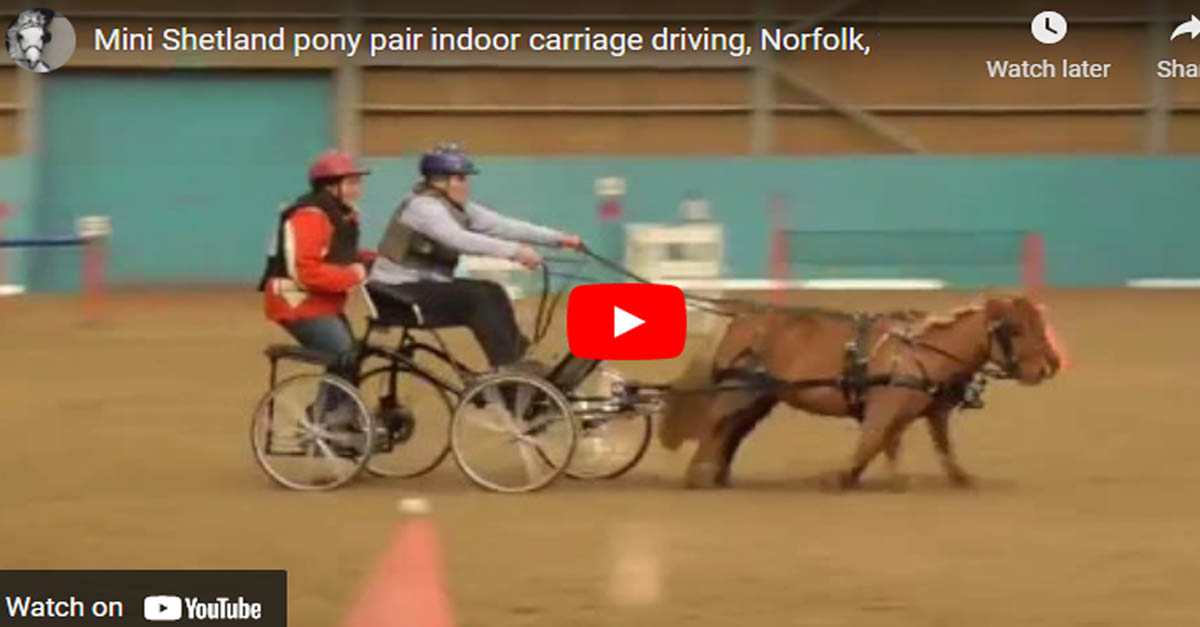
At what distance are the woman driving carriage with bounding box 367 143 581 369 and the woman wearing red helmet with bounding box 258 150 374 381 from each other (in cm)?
18

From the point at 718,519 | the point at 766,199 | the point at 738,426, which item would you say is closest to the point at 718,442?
the point at 738,426

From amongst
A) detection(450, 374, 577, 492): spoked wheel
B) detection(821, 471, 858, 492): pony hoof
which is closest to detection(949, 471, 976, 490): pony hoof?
detection(821, 471, 858, 492): pony hoof

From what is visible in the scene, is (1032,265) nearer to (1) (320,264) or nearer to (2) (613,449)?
(2) (613,449)

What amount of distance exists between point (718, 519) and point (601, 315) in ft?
5.19

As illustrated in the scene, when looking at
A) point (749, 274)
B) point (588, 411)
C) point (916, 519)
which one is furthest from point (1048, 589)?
point (749, 274)

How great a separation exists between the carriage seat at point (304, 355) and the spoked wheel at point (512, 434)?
678mm

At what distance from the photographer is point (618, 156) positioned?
25.1 m

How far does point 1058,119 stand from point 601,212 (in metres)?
5.81

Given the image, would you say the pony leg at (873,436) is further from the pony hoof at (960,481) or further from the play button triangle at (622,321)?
the play button triangle at (622,321)

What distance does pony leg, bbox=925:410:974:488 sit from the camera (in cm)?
1016

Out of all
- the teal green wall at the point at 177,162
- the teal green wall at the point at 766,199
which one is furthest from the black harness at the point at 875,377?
the teal green wall at the point at 177,162

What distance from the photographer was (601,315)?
10.3m

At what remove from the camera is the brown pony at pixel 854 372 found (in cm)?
999

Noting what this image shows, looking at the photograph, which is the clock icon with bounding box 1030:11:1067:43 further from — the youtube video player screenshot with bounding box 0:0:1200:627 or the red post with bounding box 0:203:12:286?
the red post with bounding box 0:203:12:286
